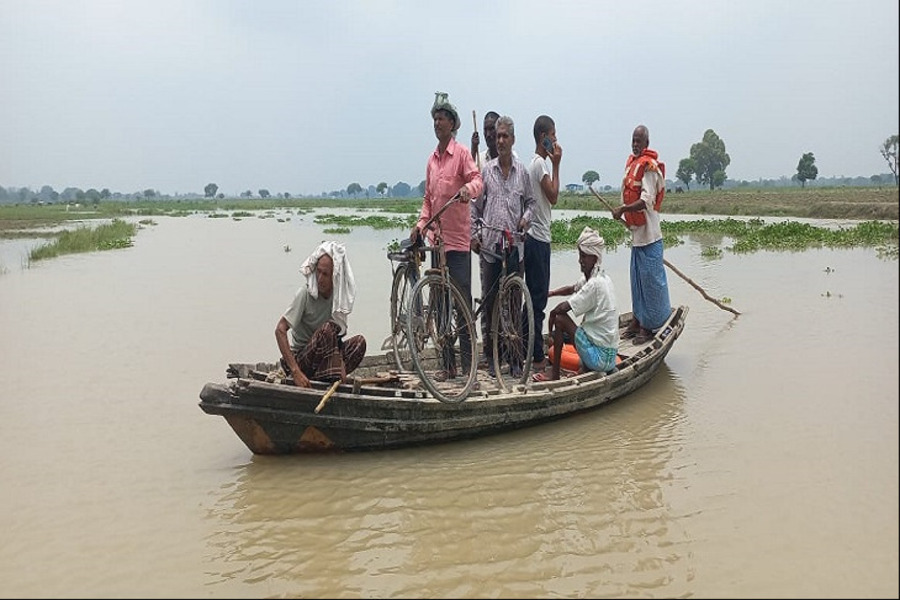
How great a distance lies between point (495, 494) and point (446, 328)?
5.55ft

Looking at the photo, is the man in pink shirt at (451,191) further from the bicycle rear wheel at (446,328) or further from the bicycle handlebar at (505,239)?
the bicycle handlebar at (505,239)

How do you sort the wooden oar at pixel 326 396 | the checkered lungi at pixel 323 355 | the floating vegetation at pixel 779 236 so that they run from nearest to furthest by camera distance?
1. the wooden oar at pixel 326 396
2. the checkered lungi at pixel 323 355
3. the floating vegetation at pixel 779 236

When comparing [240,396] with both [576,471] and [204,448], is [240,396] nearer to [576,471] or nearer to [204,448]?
[204,448]

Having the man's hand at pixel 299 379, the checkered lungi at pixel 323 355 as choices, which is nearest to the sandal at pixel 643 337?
the checkered lungi at pixel 323 355

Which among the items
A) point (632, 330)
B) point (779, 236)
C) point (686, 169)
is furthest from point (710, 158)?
point (632, 330)

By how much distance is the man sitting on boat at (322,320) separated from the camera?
4.70 metres

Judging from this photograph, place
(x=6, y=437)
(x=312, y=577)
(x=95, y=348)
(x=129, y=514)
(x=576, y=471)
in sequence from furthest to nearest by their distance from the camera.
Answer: (x=95, y=348), (x=6, y=437), (x=576, y=471), (x=129, y=514), (x=312, y=577)

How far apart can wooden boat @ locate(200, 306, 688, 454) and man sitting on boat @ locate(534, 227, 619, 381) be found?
0.70 feet

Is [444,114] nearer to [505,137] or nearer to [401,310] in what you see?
[505,137]

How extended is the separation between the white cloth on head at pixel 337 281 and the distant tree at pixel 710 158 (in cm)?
8566

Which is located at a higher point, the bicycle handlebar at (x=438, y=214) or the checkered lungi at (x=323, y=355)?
the bicycle handlebar at (x=438, y=214)

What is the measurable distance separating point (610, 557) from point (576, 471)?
117cm

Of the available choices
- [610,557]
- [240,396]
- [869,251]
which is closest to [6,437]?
[240,396]

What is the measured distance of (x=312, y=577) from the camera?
3.45 m
